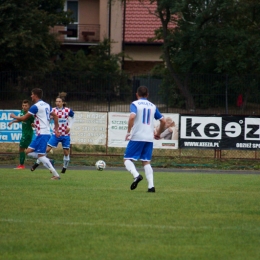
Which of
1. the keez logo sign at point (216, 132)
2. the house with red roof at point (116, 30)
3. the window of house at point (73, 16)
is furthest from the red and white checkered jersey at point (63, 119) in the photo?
the window of house at point (73, 16)

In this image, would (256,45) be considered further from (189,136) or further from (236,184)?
(236,184)

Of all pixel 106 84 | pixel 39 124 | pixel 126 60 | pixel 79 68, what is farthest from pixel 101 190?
pixel 126 60

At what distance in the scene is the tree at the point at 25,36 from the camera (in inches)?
1440

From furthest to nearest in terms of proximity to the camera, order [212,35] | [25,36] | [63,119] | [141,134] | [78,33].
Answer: [78,33]
[25,36]
[212,35]
[63,119]
[141,134]

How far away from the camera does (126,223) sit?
8.48 metres

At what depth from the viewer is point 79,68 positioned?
41438mm

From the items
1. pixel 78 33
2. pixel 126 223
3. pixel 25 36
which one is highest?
pixel 78 33

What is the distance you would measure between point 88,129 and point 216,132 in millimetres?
4417

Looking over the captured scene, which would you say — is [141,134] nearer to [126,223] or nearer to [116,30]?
[126,223]

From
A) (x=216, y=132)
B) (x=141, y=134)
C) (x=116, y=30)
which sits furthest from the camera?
(x=116, y=30)

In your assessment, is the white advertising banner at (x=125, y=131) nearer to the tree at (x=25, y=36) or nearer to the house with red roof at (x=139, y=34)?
the tree at (x=25, y=36)

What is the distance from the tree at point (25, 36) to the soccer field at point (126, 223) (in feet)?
79.6

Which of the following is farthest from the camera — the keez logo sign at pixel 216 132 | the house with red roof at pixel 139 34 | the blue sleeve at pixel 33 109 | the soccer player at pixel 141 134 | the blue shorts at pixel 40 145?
the house with red roof at pixel 139 34

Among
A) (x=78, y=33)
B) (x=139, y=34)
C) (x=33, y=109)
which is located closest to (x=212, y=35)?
(x=139, y=34)
